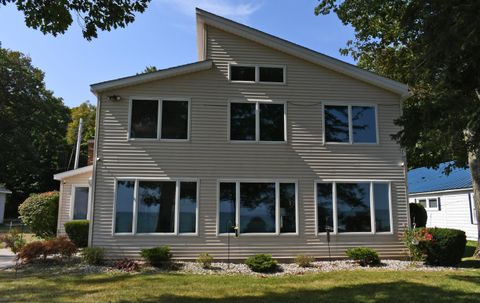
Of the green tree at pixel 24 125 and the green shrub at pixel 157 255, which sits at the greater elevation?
the green tree at pixel 24 125

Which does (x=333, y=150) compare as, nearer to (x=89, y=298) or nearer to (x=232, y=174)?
(x=232, y=174)

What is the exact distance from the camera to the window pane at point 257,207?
13.5 metres

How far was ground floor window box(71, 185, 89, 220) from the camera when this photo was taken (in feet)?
57.4

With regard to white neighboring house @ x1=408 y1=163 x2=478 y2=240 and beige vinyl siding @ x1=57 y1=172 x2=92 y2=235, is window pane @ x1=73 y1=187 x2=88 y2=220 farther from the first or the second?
white neighboring house @ x1=408 y1=163 x2=478 y2=240

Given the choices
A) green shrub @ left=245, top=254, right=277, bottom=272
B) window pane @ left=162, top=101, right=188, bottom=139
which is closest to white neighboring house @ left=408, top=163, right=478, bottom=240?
green shrub @ left=245, top=254, right=277, bottom=272

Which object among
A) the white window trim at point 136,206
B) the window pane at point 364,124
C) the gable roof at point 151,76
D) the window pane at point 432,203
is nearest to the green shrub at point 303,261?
the white window trim at point 136,206

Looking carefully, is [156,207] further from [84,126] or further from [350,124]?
[84,126]

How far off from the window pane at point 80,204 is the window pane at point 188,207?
21.3ft

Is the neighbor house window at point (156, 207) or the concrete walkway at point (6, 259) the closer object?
the concrete walkway at point (6, 259)

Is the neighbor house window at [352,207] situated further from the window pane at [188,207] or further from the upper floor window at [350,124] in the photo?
the window pane at [188,207]

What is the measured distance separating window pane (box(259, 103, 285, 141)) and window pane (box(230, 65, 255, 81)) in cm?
108

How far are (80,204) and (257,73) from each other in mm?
9530

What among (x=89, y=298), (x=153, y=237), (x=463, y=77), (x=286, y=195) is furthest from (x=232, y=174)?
(x=463, y=77)

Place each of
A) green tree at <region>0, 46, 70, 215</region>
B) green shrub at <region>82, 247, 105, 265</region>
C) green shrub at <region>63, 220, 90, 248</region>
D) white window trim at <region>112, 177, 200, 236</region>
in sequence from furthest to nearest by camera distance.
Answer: green tree at <region>0, 46, 70, 215</region> < green shrub at <region>63, 220, 90, 248</region> < white window trim at <region>112, 177, 200, 236</region> < green shrub at <region>82, 247, 105, 265</region>
